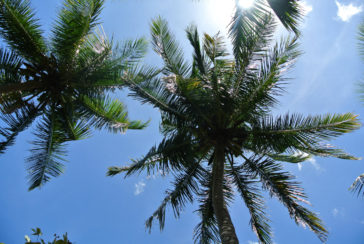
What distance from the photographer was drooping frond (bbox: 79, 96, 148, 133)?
30.0 feet

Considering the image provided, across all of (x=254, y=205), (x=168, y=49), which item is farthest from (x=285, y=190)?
(x=168, y=49)

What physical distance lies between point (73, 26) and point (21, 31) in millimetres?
1513

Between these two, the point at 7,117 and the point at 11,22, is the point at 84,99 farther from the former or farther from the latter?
the point at 11,22

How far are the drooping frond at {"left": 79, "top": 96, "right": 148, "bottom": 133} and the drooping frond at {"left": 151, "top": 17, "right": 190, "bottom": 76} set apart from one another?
220cm

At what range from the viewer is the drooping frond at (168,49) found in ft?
27.8

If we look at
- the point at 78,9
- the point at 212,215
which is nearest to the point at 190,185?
the point at 212,215

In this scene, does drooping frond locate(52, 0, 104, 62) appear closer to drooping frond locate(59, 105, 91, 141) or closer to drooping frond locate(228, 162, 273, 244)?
drooping frond locate(59, 105, 91, 141)

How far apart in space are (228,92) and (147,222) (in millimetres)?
4583

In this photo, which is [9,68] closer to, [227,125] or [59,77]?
[59,77]

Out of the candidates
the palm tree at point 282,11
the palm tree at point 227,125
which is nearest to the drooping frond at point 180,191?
the palm tree at point 227,125

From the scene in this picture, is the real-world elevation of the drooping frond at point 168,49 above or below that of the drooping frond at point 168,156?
above

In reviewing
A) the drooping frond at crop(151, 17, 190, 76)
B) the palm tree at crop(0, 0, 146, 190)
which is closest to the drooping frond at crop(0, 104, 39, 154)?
the palm tree at crop(0, 0, 146, 190)

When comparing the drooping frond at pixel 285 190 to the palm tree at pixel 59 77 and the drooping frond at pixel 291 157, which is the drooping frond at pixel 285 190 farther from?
the palm tree at pixel 59 77

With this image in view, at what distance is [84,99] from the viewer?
31.1 feet
